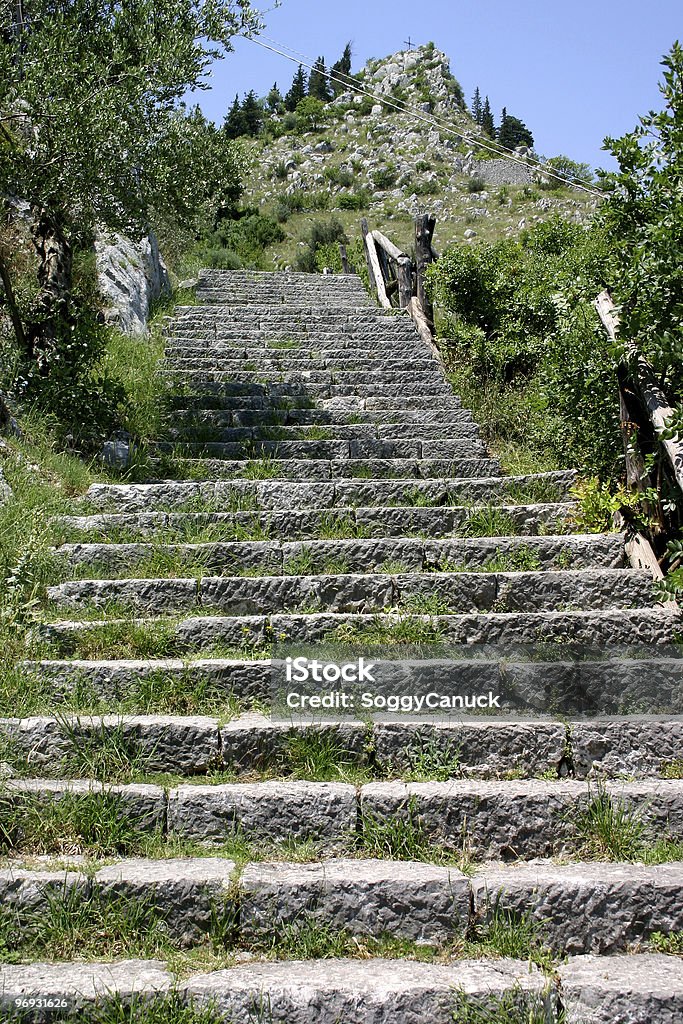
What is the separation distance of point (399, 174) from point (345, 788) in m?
40.0

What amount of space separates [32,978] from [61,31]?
6.10 m

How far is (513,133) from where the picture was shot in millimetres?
59156

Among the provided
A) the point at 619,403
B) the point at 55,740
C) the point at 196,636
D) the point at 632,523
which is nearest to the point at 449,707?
the point at 196,636

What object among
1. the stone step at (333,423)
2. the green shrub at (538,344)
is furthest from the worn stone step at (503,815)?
the stone step at (333,423)

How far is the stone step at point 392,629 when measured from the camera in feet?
12.5

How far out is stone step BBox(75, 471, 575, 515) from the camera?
5227 millimetres

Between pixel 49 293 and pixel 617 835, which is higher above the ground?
pixel 49 293

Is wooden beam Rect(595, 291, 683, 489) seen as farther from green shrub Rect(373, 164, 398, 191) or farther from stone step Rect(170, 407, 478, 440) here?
green shrub Rect(373, 164, 398, 191)

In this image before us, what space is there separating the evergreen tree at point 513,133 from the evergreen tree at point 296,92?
14094 mm

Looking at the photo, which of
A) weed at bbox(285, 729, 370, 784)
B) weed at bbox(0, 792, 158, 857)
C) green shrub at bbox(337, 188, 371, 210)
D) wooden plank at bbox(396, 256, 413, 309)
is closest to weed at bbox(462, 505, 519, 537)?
weed at bbox(285, 729, 370, 784)

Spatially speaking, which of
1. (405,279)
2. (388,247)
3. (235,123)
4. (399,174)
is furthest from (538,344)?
(235,123)


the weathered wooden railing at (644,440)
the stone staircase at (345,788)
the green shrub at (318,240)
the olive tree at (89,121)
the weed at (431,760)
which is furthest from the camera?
the green shrub at (318,240)

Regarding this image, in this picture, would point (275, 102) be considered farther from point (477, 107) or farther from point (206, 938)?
point (206, 938)

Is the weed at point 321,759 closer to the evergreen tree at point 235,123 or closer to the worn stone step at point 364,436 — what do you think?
the worn stone step at point 364,436
